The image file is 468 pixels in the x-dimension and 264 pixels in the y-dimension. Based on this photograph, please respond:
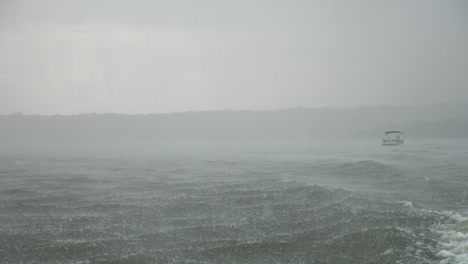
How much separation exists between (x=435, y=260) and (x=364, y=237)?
1.87 meters

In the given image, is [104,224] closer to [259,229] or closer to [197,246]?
[197,246]

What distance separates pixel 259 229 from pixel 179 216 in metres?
3.10

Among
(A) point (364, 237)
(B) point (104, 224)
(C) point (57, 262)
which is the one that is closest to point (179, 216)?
(B) point (104, 224)

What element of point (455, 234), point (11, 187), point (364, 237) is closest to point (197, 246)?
point (364, 237)

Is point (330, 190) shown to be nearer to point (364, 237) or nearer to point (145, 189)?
point (364, 237)

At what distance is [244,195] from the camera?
624 inches

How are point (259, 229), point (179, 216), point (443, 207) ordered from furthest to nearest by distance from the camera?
point (443, 207) < point (179, 216) < point (259, 229)

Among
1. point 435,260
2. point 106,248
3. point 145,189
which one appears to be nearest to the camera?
point 435,260

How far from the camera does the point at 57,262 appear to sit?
8516 millimetres

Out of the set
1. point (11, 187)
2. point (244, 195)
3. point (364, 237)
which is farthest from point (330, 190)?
point (11, 187)

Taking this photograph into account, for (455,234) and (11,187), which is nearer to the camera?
(455,234)

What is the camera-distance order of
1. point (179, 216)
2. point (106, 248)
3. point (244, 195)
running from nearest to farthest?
point (106, 248), point (179, 216), point (244, 195)

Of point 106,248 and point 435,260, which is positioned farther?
point 106,248

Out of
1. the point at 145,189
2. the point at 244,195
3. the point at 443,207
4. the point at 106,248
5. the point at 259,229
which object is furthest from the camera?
the point at 145,189
